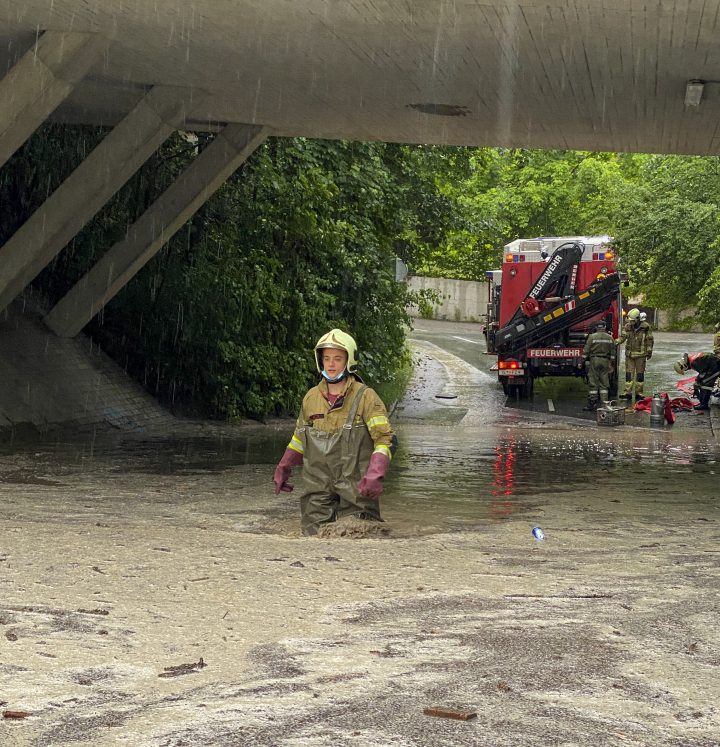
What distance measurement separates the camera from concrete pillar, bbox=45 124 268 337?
18844 mm

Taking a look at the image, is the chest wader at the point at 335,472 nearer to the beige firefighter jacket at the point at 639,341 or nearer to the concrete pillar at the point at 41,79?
the concrete pillar at the point at 41,79

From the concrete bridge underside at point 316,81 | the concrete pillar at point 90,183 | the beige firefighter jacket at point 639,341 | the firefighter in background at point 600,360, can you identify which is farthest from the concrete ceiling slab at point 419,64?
the beige firefighter jacket at point 639,341

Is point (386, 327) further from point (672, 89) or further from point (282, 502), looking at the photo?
point (282, 502)

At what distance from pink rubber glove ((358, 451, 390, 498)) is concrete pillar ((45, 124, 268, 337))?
10474 mm

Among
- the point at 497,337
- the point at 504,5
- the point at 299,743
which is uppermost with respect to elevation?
the point at 504,5

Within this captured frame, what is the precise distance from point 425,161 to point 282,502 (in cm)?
1762

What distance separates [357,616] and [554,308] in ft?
70.6

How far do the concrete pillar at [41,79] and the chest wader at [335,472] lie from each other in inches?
236

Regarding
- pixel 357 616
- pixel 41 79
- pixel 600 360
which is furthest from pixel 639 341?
pixel 357 616

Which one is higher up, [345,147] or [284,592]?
[345,147]

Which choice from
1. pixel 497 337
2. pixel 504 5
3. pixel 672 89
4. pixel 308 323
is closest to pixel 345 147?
pixel 308 323

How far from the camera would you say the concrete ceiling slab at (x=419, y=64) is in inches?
447

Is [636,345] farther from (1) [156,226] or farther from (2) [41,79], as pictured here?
(2) [41,79]

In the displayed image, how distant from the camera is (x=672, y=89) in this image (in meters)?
14.1
